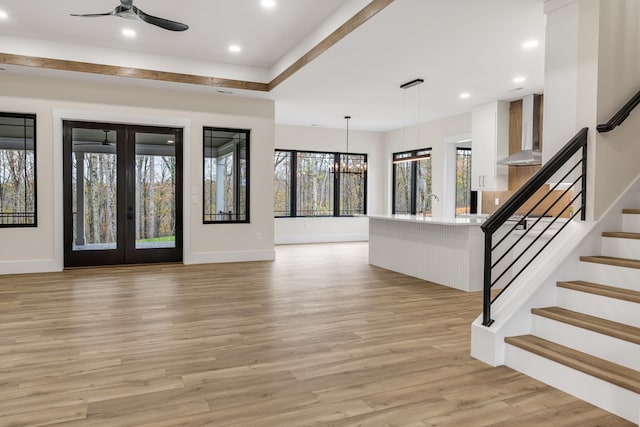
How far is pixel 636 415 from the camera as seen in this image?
2.22m

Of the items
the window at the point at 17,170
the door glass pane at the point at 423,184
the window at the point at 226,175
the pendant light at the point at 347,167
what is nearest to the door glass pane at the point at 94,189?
the window at the point at 17,170

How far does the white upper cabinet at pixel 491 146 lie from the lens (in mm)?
7879

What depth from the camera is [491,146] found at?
26.1 ft

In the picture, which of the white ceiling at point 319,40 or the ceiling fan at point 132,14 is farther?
the white ceiling at point 319,40

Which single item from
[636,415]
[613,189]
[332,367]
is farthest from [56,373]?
[613,189]

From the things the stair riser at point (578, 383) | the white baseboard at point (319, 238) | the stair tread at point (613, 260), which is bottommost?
the stair riser at point (578, 383)

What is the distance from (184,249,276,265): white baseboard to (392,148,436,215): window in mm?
4136

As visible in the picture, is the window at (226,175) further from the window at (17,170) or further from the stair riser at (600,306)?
the stair riser at (600,306)

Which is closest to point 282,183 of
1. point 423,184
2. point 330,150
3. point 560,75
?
point 330,150

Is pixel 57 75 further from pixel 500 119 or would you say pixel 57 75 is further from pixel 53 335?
pixel 500 119

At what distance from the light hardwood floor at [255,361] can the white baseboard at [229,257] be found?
6.68 feet

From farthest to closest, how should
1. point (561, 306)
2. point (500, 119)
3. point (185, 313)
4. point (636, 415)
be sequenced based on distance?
point (500, 119), point (185, 313), point (561, 306), point (636, 415)

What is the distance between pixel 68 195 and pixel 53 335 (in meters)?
3.87

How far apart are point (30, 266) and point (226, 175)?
329cm
